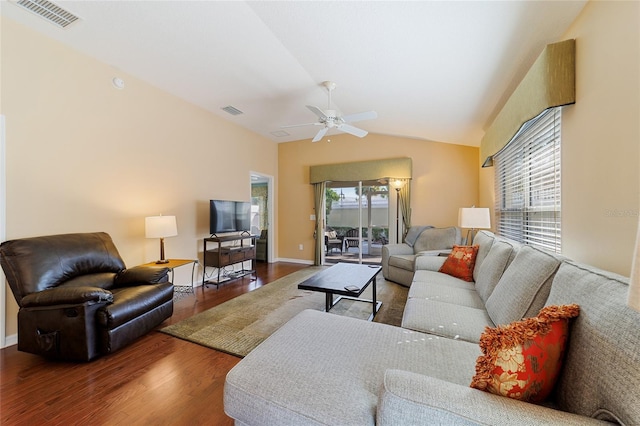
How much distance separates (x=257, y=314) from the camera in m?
2.98

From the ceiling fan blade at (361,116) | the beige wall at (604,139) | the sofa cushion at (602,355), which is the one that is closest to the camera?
the sofa cushion at (602,355)

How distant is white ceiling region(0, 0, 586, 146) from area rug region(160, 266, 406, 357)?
106 inches

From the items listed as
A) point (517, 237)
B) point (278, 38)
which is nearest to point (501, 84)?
point (517, 237)

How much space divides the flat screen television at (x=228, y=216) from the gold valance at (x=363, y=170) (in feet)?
5.99

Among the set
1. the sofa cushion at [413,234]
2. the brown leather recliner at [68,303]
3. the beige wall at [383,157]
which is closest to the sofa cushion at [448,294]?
the sofa cushion at [413,234]

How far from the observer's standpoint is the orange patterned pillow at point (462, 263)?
2.81 meters

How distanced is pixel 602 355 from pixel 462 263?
2.24 m

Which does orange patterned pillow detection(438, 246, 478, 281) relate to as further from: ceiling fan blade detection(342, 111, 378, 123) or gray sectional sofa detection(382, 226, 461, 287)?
ceiling fan blade detection(342, 111, 378, 123)

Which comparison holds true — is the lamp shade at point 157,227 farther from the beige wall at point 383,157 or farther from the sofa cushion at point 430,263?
the sofa cushion at point 430,263

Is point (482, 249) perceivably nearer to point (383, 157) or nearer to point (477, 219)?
point (477, 219)

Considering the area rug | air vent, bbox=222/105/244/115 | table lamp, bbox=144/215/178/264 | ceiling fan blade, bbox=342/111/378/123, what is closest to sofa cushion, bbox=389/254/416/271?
the area rug

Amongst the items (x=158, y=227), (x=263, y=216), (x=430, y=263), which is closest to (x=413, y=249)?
(x=430, y=263)

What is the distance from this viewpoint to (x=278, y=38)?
262 cm

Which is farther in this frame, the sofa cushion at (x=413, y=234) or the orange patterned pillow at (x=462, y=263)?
the sofa cushion at (x=413, y=234)
